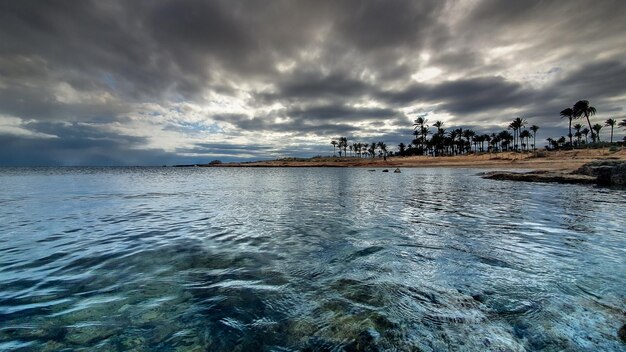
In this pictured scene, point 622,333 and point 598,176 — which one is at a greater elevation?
point 622,333

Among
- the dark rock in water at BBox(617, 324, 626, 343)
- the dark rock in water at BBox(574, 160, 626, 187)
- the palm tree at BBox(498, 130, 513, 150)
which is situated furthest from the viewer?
the palm tree at BBox(498, 130, 513, 150)

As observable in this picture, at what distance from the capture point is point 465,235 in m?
10.5

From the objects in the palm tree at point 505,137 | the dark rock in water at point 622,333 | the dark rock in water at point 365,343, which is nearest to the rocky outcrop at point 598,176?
the dark rock in water at point 622,333

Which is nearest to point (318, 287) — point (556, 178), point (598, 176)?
point (598, 176)

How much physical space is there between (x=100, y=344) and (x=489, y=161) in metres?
115

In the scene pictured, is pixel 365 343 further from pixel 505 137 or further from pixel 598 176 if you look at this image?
pixel 505 137

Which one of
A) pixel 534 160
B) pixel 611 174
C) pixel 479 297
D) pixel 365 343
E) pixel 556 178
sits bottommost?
pixel 556 178

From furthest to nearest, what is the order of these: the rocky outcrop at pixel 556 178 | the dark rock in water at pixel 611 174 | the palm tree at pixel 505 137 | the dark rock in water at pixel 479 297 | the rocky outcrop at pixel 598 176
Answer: the palm tree at pixel 505 137, the rocky outcrop at pixel 556 178, the rocky outcrop at pixel 598 176, the dark rock in water at pixel 611 174, the dark rock in water at pixel 479 297

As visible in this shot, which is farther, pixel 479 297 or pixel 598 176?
pixel 598 176

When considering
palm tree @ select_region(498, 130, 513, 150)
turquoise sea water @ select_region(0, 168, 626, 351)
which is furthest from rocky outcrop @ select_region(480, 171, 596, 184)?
palm tree @ select_region(498, 130, 513, 150)

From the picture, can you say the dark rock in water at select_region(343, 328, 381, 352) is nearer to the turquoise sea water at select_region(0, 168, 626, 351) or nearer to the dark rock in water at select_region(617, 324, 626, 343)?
the turquoise sea water at select_region(0, 168, 626, 351)

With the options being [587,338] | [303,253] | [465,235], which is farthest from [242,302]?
[465,235]

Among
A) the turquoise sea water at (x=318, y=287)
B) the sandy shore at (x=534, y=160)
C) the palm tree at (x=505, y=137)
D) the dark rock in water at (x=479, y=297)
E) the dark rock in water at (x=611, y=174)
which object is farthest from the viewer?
the palm tree at (x=505, y=137)

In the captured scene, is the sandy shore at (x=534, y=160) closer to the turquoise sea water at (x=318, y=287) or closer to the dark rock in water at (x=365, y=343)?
the turquoise sea water at (x=318, y=287)
